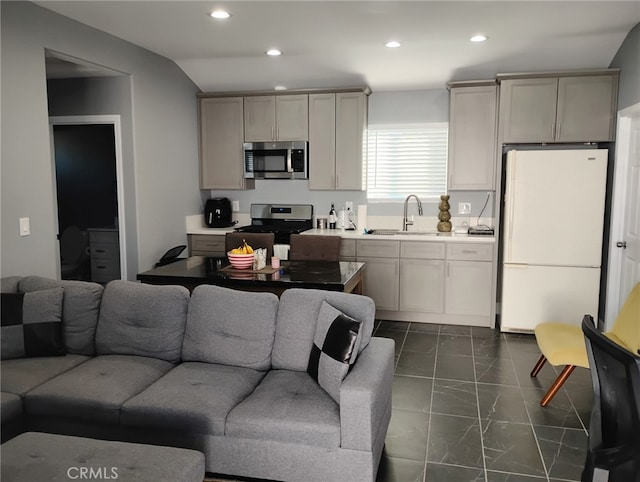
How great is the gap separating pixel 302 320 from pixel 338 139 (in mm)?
3049

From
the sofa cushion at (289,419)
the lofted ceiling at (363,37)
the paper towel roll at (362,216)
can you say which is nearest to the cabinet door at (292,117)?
the lofted ceiling at (363,37)

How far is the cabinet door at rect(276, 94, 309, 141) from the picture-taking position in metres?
5.38

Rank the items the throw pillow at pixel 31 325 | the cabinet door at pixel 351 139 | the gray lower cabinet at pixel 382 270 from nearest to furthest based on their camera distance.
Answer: the throw pillow at pixel 31 325 < the gray lower cabinet at pixel 382 270 < the cabinet door at pixel 351 139

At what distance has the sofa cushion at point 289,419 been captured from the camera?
86.6 inches

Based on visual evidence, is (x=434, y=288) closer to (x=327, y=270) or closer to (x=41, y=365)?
(x=327, y=270)

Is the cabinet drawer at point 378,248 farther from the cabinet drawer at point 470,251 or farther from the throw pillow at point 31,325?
the throw pillow at point 31,325

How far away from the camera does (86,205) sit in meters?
5.25

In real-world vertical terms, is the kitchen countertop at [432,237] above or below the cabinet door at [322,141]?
below

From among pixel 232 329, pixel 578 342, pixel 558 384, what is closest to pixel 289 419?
pixel 232 329

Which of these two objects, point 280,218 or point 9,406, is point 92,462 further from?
point 280,218

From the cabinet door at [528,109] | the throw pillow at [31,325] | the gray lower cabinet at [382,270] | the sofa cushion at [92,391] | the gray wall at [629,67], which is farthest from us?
the gray lower cabinet at [382,270]

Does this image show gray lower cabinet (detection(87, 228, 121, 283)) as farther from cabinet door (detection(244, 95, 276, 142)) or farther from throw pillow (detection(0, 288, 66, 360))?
throw pillow (detection(0, 288, 66, 360))

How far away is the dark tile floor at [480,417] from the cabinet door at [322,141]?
197 centimetres

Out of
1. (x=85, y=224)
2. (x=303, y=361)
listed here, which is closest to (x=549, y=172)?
(x=303, y=361)
